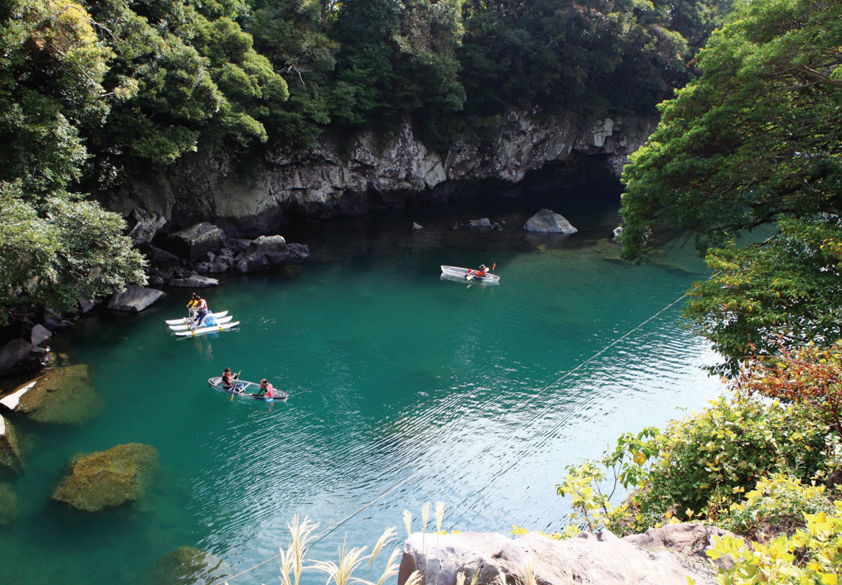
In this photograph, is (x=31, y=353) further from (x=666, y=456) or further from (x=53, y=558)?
(x=666, y=456)

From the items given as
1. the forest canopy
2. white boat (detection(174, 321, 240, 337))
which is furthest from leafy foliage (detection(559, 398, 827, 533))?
white boat (detection(174, 321, 240, 337))

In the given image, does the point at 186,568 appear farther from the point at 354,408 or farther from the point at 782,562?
the point at 782,562

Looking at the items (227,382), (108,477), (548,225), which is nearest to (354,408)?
(227,382)

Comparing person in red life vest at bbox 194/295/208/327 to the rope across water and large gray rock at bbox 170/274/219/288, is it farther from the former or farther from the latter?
the rope across water

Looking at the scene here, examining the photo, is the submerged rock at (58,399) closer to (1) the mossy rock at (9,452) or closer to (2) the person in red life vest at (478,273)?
(1) the mossy rock at (9,452)

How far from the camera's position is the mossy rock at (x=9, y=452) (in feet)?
38.1

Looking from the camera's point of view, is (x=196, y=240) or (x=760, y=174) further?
(x=196, y=240)

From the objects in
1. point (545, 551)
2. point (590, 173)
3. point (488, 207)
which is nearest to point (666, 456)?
point (545, 551)

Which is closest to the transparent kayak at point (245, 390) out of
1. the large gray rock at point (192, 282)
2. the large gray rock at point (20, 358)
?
the large gray rock at point (20, 358)

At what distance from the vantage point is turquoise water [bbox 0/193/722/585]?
33.8 feet

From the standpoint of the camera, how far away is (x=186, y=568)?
369 inches

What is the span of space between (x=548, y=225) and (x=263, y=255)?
68.8 ft

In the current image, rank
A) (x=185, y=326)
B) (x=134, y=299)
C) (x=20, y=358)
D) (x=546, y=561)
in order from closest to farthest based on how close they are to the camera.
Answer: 1. (x=546, y=561)
2. (x=20, y=358)
3. (x=185, y=326)
4. (x=134, y=299)

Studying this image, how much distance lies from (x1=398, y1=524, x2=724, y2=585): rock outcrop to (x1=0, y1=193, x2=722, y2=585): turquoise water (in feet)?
21.8
